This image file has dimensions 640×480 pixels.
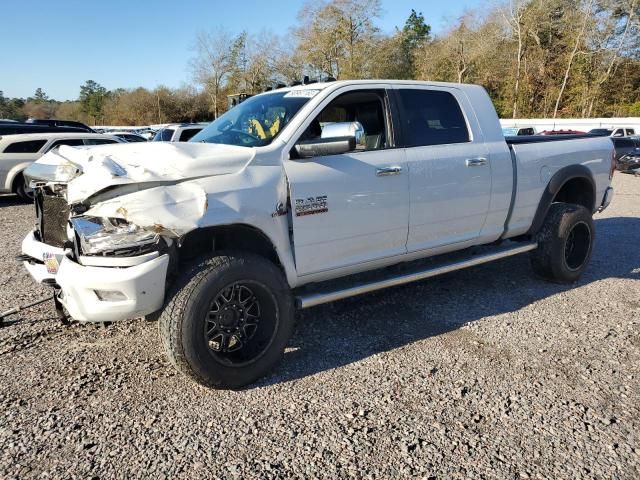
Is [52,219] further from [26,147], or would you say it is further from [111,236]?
[26,147]

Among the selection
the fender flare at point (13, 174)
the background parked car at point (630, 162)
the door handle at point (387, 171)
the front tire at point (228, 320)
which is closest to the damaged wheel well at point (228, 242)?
the front tire at point (228, 320)

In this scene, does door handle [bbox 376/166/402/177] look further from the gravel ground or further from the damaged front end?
the gravel ground

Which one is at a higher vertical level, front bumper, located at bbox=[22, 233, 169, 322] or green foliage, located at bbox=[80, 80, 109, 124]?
green foliage, located at bbox=[80, 80, 109, 124]

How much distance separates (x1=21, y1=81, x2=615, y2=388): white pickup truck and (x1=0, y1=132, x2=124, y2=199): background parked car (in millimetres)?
9043

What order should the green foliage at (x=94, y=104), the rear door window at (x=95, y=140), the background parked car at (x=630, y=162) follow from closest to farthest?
the rear door window at (x=95, y=140)
the background parked car at (x=630, y=162)
the green foliage at (x=94, y=104)

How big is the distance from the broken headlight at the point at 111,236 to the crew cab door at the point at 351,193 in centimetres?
97

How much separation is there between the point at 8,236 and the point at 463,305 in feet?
23.0

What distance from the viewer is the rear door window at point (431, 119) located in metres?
4.09

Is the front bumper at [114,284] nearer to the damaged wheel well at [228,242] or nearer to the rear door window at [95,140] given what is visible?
the damaged wheel well at [228,242]

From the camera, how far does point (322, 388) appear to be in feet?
10.5

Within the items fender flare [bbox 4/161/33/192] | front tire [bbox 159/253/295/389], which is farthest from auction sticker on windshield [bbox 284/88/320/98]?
fender flare [bbox 4/161/33/192]

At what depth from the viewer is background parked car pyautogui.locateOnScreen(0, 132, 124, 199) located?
11242mm

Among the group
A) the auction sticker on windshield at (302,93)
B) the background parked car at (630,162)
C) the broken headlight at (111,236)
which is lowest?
the background parked car at (630,162)

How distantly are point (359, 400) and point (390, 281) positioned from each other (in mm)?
1118
